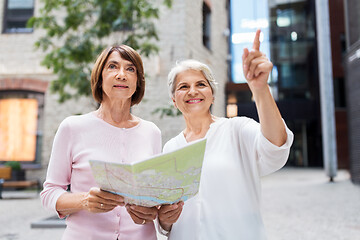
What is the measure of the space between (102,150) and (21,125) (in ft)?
33.9

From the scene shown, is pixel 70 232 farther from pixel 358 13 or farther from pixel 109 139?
pixel 358 13

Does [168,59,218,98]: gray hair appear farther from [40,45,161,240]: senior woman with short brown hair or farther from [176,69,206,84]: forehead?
[40,45,161,240]: senior woman with short brown hair

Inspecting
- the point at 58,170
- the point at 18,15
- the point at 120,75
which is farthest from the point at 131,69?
the point at 18,15

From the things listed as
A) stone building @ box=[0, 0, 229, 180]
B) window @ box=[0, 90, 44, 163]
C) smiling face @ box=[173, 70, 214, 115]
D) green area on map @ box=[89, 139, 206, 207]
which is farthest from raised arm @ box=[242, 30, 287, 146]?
window @ box=[0, 90, 44, 163]

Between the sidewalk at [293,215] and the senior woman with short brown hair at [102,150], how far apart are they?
11.2 feet

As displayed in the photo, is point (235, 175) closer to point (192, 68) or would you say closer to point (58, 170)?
point (192, 68)

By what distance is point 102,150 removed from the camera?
1.60 metres

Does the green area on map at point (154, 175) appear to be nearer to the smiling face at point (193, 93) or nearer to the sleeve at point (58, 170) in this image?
the sleeve at point (58, 170)

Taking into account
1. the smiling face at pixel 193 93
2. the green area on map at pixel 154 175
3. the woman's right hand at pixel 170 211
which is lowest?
the woman's right hand at pixel 170 211

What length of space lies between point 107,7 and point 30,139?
260 inches

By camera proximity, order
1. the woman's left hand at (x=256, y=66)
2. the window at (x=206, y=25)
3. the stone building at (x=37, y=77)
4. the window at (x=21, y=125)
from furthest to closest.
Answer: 1. the window at (x=206, y=25)
2. the window at (x=21, y=125)
3. the stone building at (x=37, y=77)
4. the woman's left hand at (x=256, y=66)

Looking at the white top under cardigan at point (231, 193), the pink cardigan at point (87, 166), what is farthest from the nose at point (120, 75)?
the white top under cardigan at point (231, 193)

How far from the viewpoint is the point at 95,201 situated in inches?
52.0

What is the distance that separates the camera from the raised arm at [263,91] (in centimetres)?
129
